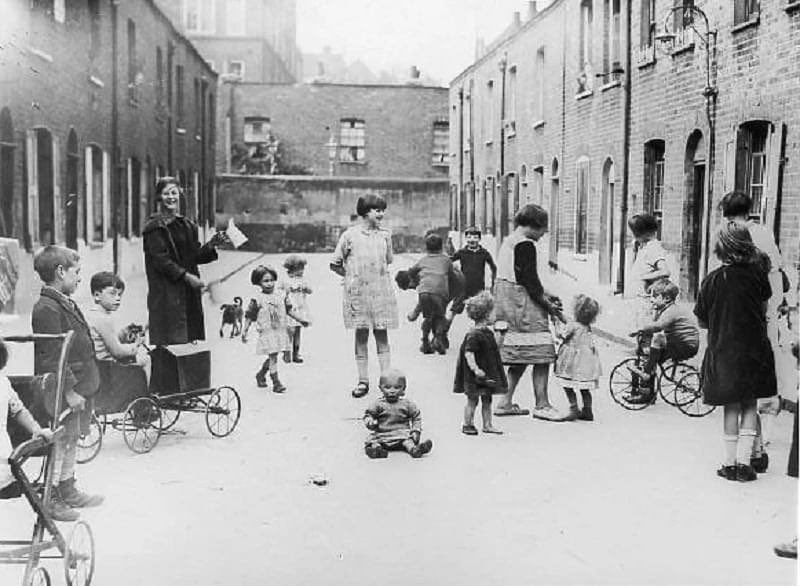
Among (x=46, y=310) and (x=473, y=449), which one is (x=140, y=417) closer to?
(x=46, y=310)

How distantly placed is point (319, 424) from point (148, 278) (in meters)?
1.38

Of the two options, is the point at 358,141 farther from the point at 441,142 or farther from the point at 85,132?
the point at 85,132

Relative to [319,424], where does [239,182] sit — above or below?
above

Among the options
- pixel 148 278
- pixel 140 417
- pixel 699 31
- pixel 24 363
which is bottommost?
pixel 140 417

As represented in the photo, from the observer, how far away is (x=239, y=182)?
789cm

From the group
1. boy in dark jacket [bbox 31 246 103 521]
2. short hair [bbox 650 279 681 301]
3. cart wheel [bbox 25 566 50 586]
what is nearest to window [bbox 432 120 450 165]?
short hair [bbox 650 279 681 301]

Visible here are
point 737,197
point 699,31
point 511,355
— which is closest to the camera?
point 737,197

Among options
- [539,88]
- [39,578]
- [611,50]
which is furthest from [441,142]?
[39,578]

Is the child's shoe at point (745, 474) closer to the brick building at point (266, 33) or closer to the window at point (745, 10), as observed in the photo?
the window at point (745, 10)

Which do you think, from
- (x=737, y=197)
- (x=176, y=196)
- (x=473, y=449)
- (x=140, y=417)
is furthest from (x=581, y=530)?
(x=176, y=196)

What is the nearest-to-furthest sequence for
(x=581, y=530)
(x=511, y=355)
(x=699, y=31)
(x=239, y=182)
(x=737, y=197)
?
(x=581, y=530)
(x=737, y=197)
(x=699, y=31)
(x=511, y=355)
(x=239, y=182)

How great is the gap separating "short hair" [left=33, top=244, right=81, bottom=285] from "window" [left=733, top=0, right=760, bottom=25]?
13.0 ft

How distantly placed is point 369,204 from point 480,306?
3.09 feet

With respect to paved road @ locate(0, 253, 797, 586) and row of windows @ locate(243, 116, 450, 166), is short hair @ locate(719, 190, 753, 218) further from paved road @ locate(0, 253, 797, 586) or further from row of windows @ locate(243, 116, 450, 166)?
row of windows @ locate(243, 116, 450, 166)
